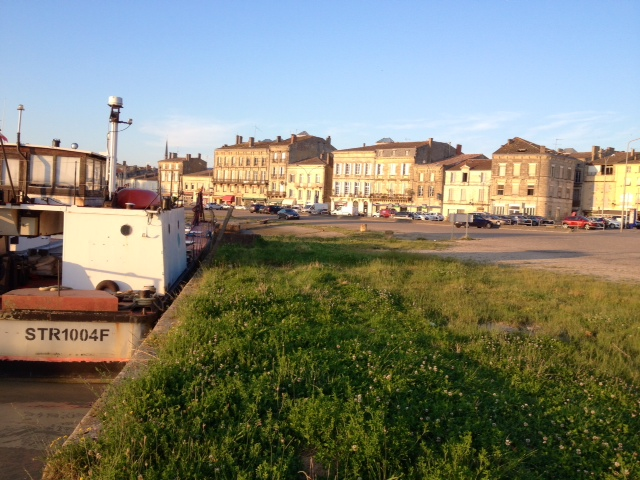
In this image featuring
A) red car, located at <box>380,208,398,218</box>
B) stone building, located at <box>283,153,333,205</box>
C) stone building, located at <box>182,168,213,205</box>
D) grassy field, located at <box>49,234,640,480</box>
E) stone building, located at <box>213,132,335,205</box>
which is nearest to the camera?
grassy field, located at <box>49,234,640,480</box>

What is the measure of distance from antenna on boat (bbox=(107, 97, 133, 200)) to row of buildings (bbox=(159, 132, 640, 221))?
63.2 metres

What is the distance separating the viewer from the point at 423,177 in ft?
330

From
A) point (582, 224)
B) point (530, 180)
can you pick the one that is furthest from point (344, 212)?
point (582, 224)

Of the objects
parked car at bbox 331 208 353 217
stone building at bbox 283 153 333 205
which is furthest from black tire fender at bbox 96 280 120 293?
stone building at bbox 283 153 333 205

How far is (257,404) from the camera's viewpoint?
5633mm

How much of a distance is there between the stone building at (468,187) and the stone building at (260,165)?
30.7 metres

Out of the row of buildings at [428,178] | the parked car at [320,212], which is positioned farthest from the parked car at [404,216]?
the parked car at [320,212]

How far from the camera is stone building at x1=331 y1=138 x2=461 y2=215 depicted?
10244cm

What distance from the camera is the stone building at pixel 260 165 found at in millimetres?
116438

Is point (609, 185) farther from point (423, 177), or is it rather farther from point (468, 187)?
point (423, 177)

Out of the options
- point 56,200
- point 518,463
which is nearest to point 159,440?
point 518,463

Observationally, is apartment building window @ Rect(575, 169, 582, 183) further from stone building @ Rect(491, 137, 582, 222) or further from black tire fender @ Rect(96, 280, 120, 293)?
black tire fender @ Rect(96, 280, 120, 293)

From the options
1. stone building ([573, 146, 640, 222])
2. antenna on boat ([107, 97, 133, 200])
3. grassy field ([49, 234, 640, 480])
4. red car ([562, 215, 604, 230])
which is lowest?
grassy field ([49, 234, 640, 480])

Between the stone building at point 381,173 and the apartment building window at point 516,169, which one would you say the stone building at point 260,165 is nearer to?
the stone building at point 381,173
